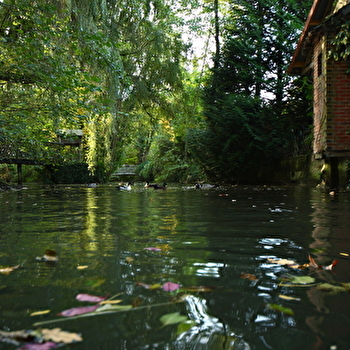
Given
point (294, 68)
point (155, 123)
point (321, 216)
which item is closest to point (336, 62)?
point (294, 68)

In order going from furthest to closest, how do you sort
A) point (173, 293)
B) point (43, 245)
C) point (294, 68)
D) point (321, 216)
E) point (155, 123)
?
point (155, 123)
point (294, 68)
point (321, 216)
point (43, 245)
point (173, 293)

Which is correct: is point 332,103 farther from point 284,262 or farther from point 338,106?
point 284,262

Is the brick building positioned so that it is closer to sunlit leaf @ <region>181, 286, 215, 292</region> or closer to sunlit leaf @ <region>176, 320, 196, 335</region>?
sunlit leaf @ <region>181, 286, 215, 292</region>

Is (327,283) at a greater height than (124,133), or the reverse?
(124,133)

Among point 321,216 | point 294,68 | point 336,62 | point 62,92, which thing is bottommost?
point 321,216

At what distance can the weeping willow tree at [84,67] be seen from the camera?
295 inches

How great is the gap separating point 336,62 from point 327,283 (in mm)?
9289

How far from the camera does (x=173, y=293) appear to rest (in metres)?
1.55

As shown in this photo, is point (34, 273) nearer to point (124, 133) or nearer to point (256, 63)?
point (256, 63)

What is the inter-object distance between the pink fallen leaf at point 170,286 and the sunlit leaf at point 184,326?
350 millimetres

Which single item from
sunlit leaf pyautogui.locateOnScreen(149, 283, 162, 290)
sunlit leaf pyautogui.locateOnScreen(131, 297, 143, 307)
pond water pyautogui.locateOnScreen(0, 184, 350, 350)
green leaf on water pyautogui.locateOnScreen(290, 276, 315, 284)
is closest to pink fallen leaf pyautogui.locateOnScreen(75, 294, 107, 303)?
pond water pyautogui.locateOnScreen(0, 184, 350, 350)

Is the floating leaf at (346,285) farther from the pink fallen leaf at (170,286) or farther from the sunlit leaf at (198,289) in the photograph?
the pink fallen leaf at (170,286)

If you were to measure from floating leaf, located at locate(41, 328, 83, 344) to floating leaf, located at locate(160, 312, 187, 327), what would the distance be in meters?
0.30

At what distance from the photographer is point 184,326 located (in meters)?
1.22
